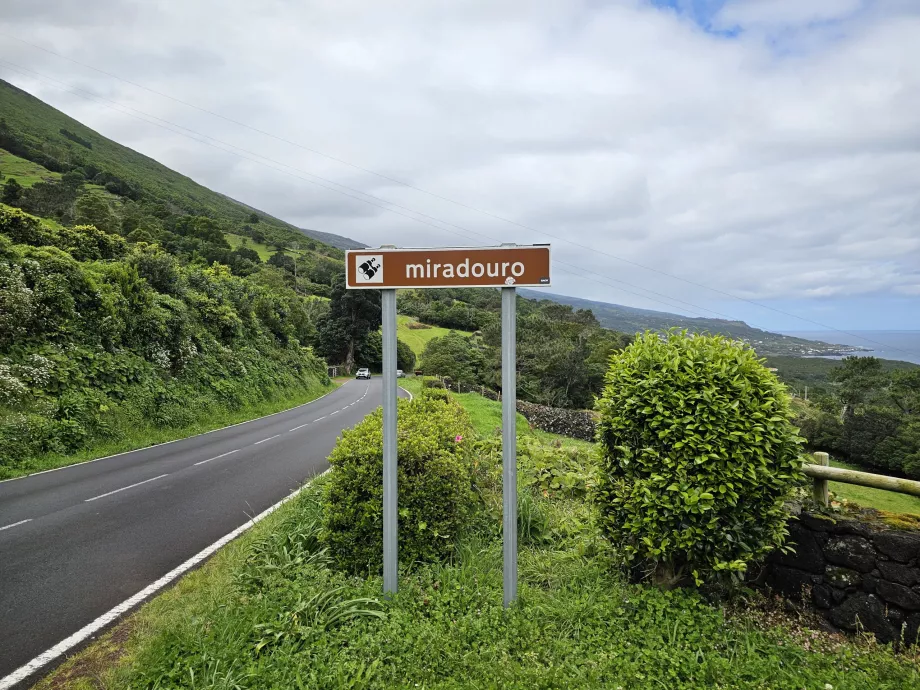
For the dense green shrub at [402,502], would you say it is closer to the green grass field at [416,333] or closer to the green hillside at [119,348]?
the green hillside at [119,348]

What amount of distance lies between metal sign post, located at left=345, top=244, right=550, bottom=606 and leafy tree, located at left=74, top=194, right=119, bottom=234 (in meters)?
38.4

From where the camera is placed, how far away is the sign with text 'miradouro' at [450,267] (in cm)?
366

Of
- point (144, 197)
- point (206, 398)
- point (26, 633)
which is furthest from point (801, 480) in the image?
point (144, 197)

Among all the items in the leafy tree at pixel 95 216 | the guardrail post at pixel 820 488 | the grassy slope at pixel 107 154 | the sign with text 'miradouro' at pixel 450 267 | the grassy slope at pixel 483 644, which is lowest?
the grassy slope at pixel 483 644

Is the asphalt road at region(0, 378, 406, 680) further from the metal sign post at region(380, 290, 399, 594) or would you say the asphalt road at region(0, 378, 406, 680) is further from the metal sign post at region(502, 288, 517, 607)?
the metal sign post at region(502, 288, 517, 607)

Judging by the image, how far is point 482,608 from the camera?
3.66 meters

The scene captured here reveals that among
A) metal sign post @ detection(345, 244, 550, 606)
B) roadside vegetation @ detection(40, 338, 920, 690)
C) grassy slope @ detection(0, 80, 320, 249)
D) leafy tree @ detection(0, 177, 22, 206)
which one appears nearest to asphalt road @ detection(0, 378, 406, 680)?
roadside vegetation @ detection(40, 338, 920, 690)

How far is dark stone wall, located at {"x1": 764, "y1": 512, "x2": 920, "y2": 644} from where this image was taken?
3393mm

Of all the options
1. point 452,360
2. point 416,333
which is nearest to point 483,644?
point 452,360

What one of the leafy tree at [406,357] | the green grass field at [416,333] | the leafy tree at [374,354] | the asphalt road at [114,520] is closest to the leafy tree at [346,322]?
the leafy tree at [374,354]

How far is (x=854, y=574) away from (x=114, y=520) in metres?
8.05

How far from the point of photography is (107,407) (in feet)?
39.9

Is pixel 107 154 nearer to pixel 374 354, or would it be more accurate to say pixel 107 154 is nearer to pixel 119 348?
pixel 374 354

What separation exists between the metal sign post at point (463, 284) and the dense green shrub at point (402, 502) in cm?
42
